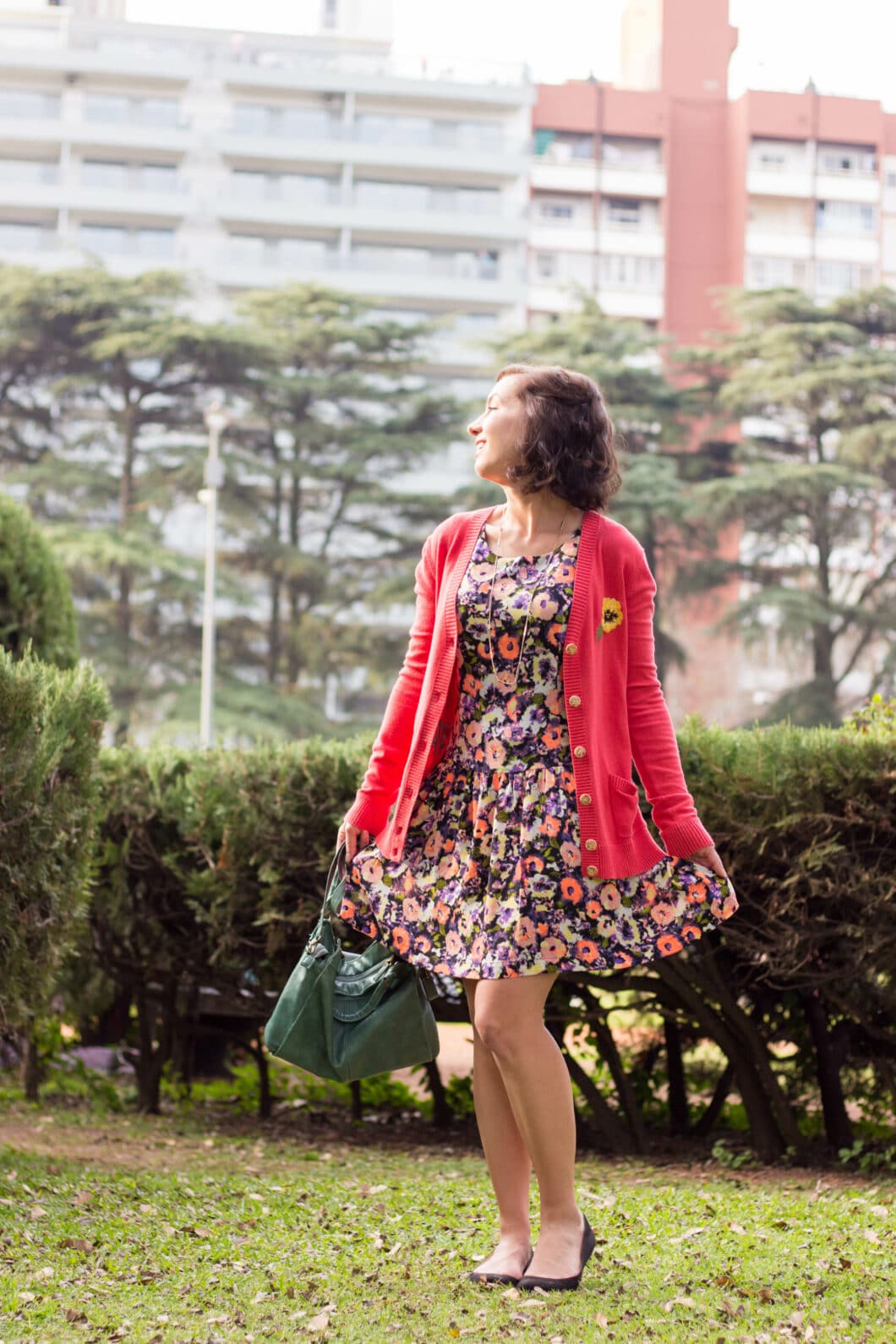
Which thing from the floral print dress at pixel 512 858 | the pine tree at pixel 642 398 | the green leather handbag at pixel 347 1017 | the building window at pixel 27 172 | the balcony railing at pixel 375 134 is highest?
the balcony railing at pixel 375 134

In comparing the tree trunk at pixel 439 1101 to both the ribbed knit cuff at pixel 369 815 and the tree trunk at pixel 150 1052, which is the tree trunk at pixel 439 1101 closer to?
the tree trunk at pixel 150 1052

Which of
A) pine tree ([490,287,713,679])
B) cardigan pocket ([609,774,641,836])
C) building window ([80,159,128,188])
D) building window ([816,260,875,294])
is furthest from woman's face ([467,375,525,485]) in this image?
building window ([816,260,875,294])

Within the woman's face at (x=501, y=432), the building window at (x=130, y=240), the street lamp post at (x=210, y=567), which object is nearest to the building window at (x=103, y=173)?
the building window at (x=130, y=240)

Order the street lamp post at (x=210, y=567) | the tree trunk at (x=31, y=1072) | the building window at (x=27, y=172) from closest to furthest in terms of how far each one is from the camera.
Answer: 1. the tree trunk at (x=31, y=1072)
2. the street lamp post at (x=210, y=567)
3. the building window at (x=27, y=172)

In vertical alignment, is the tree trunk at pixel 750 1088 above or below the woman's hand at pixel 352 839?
below

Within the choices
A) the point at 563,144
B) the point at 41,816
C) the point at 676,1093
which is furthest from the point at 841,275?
the point at 41,816

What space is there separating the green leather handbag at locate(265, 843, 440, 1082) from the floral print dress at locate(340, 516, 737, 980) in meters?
0.12

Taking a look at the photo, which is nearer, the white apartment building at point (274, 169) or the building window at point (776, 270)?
the white apartment building at point (274, 169)

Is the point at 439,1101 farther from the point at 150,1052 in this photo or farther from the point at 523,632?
the point at 523,632

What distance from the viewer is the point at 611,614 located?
3061 mm

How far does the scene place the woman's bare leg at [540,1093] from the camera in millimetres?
2883

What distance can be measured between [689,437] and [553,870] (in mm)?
31358

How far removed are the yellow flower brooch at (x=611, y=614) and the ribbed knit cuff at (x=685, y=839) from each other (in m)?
0.44

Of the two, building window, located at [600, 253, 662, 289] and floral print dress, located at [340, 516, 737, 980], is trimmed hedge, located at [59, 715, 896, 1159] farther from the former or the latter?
building window, located at [600, 253, 662, 289]
